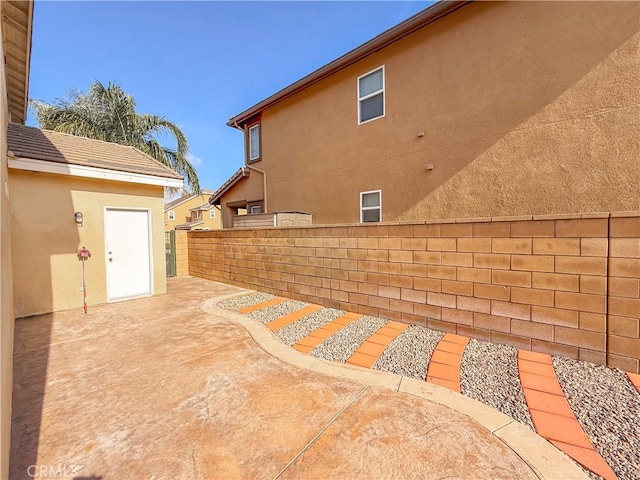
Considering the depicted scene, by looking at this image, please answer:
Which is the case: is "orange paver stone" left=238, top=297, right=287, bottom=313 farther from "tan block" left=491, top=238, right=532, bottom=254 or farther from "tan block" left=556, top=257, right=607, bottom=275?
"tan block" left=556, top=257, right=607, bottom=275

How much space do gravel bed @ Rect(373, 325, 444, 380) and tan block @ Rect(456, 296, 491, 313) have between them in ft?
1.86

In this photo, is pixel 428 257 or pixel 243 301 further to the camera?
pixel 243 301

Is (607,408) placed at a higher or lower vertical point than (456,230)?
lower

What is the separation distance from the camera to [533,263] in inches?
142

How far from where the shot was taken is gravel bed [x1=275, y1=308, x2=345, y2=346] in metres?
4.31

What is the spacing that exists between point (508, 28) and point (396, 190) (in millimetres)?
4005

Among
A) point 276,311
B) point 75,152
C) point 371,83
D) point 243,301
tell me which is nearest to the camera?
point 276,311

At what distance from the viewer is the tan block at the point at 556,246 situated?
3338mm

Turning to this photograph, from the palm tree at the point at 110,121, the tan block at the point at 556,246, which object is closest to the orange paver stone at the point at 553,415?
the tan block at the point at 556,246

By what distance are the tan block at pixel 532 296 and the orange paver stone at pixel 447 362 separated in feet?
3.10

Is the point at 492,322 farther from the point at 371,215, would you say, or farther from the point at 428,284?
the point at 371,215

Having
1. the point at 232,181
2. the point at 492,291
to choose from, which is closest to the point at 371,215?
the point at 492,291

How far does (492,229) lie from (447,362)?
1.99 metres

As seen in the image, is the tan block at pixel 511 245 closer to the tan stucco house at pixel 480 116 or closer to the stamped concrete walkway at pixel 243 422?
the stamped concrete walkway at pixel 243 422
